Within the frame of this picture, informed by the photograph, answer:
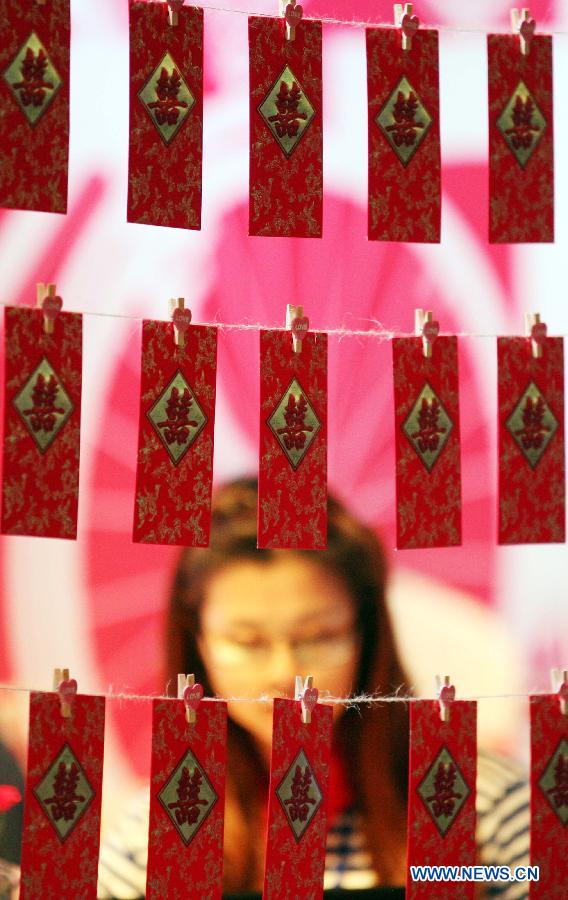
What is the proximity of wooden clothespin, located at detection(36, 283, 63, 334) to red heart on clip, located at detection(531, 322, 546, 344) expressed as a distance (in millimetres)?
650

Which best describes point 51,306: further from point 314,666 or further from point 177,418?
point 314,666

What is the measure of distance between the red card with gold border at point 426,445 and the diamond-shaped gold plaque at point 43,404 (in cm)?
45

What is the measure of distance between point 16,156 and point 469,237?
2.65 feet

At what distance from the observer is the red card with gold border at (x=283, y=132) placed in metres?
1.47

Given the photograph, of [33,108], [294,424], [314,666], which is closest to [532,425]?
[294,424]

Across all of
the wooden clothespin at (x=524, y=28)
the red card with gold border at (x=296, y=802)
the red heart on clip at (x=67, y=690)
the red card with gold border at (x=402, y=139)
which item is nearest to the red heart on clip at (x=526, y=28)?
the wooden clothespin at (x=524, y=28)

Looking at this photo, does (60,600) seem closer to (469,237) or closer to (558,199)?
(469,237)

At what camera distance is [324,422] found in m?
1.49

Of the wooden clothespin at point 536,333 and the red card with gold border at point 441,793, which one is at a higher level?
the wooden clothespin at point 536,333

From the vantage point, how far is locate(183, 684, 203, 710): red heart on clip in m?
1.44

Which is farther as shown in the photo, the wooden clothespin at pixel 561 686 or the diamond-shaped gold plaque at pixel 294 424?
the wooden clothespin at pixel 561 686

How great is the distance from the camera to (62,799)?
1399 mm

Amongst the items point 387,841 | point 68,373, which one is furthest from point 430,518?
point 387,841

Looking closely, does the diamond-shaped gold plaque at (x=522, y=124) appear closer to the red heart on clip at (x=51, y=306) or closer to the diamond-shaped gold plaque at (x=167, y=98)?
the diamond-shaped gold plaque at (x=167, y=98)
